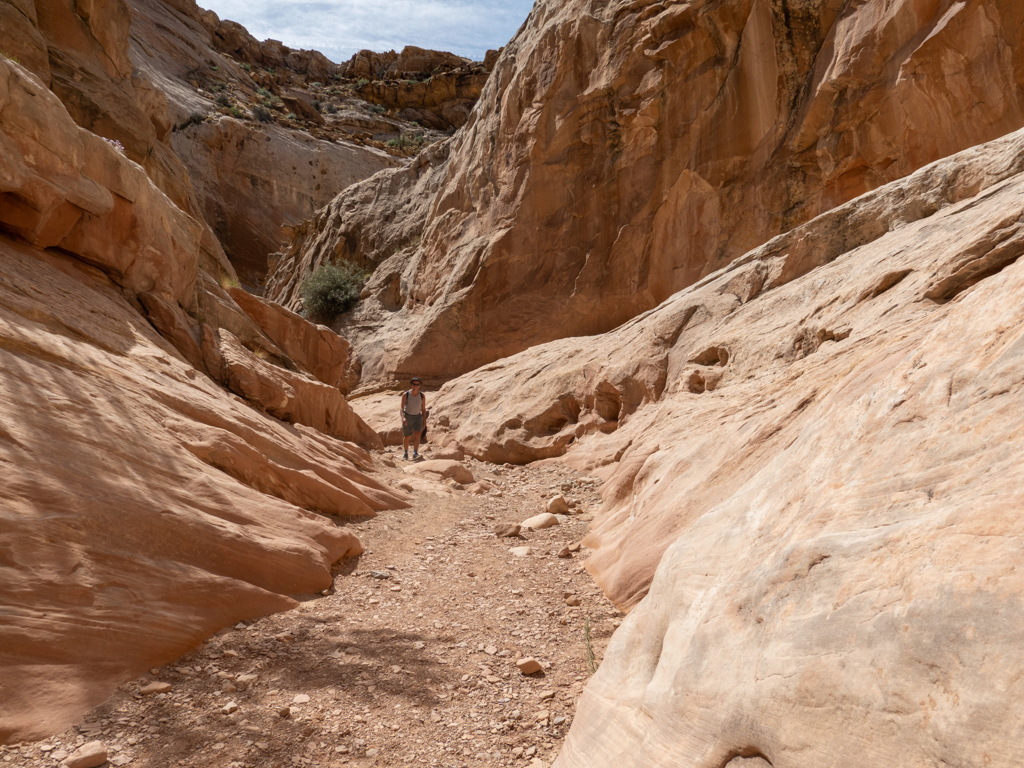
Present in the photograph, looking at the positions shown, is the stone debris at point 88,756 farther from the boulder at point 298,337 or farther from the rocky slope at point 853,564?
the boulder at point 298,337

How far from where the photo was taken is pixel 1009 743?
3.81 ft

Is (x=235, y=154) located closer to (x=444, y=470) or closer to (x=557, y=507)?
(x=444, y=470)

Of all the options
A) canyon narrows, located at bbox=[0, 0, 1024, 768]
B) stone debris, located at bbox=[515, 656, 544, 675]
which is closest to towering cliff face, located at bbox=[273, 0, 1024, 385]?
canyon narrows, located at bbox=[0, 0, 1024, 768]

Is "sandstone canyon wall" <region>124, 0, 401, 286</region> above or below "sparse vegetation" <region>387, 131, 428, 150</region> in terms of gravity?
below

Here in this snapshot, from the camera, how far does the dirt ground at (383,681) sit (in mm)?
2361

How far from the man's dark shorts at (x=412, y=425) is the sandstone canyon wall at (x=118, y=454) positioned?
309cm

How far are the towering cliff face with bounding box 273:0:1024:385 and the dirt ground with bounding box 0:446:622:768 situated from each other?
34.7 feet

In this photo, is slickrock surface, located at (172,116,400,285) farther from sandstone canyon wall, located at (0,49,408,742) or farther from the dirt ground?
the dirt ground

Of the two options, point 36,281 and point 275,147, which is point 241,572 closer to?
point 36,281

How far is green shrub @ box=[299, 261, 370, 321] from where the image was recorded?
69.3 ft

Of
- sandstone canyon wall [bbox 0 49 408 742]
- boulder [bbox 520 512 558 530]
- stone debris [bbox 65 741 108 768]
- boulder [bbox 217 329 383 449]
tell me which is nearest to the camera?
stone debris [bbox 65 741 108 768]

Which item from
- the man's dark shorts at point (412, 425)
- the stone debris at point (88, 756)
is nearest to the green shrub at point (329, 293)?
the man's dark shorts at point (412, 425)

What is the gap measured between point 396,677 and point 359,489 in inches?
129

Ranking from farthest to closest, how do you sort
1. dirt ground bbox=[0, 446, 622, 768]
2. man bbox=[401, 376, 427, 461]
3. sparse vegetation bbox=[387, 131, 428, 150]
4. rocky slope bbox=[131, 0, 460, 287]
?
sparse vegetation bbox=[387, 131, 428, 150], rocky slope bbox=[131, 0, 460, 287], man bbox=[401, 376, 427, 461], dirt ground bbox=[0, 446, 622, 768]
